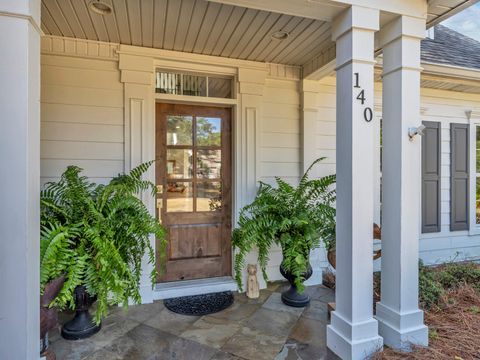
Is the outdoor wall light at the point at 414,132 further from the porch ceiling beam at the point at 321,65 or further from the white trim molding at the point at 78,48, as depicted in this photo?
the white trim molding at the point at 78,48

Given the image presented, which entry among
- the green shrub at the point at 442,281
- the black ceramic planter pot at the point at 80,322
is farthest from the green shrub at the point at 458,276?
the black ceramic planter pot at the point at 80,322

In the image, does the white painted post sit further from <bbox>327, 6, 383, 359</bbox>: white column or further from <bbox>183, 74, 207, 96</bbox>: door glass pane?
<bbox>327, 6, 383, 359</bbox>: white column

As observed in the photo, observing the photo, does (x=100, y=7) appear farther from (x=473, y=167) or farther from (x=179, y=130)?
(x=473, y=167)

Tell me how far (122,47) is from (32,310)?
2325 millimetres

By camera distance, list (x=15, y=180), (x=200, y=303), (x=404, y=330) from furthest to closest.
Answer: (x=200, y=303) < (x=404, y=330) < (x=15, y=180)

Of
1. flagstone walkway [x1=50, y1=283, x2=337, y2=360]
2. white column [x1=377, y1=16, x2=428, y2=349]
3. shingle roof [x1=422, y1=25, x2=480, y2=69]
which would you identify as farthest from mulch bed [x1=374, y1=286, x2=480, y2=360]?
shingle roof [x1=422, y1=25, x2=480, y2=69]

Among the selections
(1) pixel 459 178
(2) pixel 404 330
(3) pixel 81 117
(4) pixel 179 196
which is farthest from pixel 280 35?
(1) pixel 459 178

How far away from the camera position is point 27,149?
1414mm

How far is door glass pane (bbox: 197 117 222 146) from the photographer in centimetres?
325

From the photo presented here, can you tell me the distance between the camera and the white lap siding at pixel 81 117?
274 centimetres

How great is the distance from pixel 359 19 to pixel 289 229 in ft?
5.68

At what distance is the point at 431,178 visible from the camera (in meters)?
3.97

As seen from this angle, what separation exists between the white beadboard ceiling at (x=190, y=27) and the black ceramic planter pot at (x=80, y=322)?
6.87 ft

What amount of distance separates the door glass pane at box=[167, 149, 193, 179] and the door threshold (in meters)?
1.11
